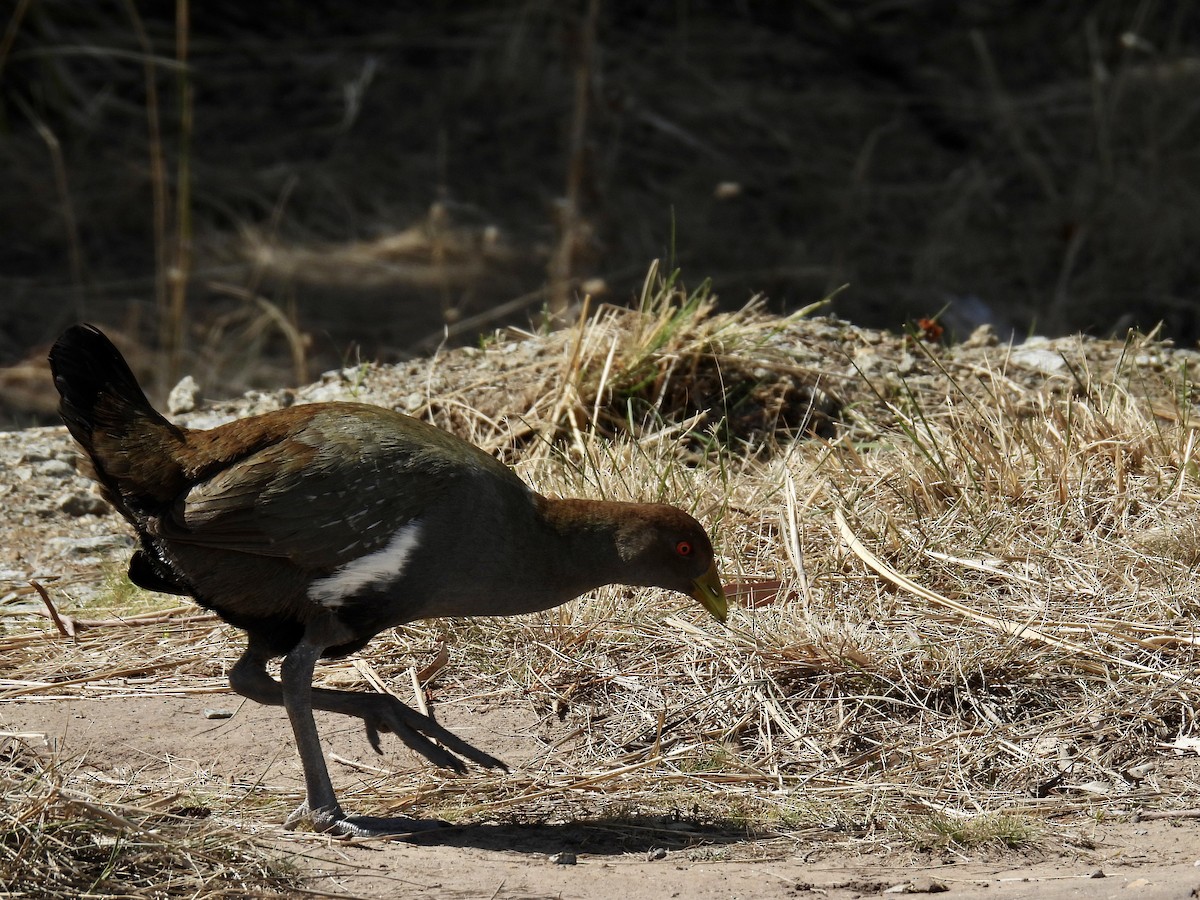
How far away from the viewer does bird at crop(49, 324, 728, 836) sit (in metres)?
4.02

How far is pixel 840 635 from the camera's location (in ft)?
15.2

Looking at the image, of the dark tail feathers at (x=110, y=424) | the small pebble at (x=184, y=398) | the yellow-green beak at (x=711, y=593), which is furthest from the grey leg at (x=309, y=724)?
the small pebble at (x=184, y=398)

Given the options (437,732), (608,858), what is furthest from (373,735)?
(608,858)

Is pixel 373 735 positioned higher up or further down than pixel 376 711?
further down

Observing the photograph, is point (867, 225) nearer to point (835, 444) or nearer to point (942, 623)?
point (835, 444)

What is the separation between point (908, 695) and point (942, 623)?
38 cm

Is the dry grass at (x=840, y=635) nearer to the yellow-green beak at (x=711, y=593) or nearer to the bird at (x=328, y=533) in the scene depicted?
the yellow-green beak at (x=711, y=593)

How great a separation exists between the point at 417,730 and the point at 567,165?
774 centimetres

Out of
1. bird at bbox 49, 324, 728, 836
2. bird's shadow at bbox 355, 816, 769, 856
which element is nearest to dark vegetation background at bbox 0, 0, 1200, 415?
bird at bbox 49, 324, 728, 836

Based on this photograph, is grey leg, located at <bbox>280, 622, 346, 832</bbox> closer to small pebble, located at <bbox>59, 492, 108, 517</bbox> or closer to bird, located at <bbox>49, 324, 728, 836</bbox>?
bird, located at <bbox>49, 324, 728, 836</bbox>

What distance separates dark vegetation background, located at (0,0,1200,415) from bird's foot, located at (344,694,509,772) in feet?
15.1

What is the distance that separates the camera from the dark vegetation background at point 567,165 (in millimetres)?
10078

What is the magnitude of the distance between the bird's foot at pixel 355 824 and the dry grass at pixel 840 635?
11cm

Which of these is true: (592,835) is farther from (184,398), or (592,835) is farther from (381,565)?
(184,398)
